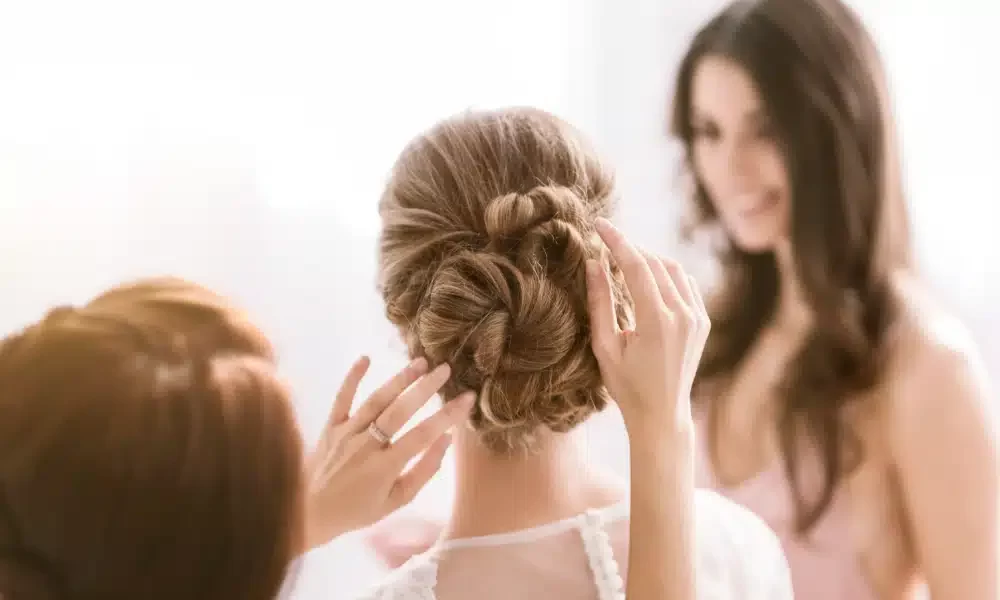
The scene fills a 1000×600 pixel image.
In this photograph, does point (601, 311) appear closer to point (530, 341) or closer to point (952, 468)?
point (530, 341)

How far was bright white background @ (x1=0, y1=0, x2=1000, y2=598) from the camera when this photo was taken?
101 cm

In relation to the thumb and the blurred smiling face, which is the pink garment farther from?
the thumb

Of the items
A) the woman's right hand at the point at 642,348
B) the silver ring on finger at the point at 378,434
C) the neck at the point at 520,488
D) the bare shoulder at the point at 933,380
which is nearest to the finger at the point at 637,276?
the woman's right hand at the point at 642,348

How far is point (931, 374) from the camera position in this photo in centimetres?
105

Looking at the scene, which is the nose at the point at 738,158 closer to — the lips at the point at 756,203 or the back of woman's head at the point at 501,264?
the lips at the point at 756,203

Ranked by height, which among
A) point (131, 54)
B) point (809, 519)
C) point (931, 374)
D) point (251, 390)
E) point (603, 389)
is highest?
point (131, 54)

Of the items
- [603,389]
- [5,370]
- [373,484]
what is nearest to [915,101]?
[603,389]

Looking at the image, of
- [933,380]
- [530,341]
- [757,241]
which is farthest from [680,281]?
[757,241]

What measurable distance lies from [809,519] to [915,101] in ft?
2.24

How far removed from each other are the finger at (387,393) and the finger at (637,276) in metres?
0.19

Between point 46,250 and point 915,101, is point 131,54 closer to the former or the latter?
point 46,250

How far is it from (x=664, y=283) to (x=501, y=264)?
14 centimetres

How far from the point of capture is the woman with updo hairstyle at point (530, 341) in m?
0.73

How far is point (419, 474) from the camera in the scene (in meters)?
0.87
